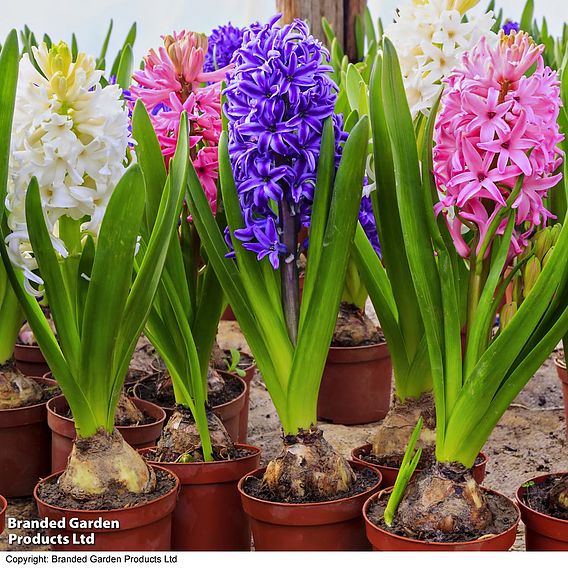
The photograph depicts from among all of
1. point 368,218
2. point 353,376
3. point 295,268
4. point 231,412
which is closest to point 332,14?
point 353,376

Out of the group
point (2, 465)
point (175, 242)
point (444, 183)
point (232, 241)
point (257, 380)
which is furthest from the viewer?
point (257, 380)

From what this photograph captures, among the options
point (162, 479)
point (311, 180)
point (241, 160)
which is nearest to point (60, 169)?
point (241, 160)

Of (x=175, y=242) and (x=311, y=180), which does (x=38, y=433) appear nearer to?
(x=175, y=242)

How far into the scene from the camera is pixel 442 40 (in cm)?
187

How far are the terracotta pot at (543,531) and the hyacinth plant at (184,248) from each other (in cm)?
60

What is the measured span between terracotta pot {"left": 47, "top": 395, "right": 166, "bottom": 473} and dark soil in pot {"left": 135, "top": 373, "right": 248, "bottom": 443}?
109 millimetres

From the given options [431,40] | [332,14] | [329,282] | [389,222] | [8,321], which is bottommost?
[8,321]

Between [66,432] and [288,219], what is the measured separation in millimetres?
726

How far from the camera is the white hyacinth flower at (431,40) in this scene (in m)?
1.86

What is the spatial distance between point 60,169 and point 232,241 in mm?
322

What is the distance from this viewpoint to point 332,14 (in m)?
4.20

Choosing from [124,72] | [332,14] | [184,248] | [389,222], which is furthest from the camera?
[332,14]

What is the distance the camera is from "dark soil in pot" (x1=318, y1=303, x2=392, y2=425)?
2.64 metres

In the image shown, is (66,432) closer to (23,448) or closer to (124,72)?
(23,448)
